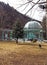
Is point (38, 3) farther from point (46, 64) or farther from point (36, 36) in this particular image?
point (36, 36)

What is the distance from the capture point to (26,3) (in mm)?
9367

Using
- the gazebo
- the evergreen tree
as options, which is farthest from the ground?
the gazebo

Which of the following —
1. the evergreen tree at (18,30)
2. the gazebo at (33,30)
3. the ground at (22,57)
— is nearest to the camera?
the ground at (22,57)

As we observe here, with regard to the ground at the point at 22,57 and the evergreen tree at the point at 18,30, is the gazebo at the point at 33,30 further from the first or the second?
the ground at the point at 22,57

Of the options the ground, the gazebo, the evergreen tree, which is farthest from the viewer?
the gazebo

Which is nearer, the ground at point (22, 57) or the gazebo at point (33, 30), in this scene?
the ground at point (22, 57)

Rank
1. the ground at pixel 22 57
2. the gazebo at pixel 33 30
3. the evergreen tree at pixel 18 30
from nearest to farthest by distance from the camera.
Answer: the ground at pixel 22 57 → the evergreen tree at pixel 18 30 → the gazebo at pixel 33 30

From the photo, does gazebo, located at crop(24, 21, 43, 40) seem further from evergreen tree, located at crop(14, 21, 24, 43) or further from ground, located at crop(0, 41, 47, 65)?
ground, located at crop(0, 41, 47, 65)

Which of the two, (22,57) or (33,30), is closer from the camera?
(22,57)

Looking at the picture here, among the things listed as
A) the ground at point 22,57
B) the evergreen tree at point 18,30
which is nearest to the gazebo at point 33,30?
the evergreen tree at point 18,30

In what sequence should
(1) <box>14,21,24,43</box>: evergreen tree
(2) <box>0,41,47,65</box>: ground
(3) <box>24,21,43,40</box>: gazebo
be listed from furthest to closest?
1. (3) <box>24,21,43,40</box>: gazebo
2. (1) <box>14,21,24,43</box>: evergreen tree
3. (2) <box>0,41,47,65</box>: ground

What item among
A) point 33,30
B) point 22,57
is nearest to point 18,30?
point 33,30

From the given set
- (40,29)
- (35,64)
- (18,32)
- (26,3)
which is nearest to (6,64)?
(35,64)

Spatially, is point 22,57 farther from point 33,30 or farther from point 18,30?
point 33,30
